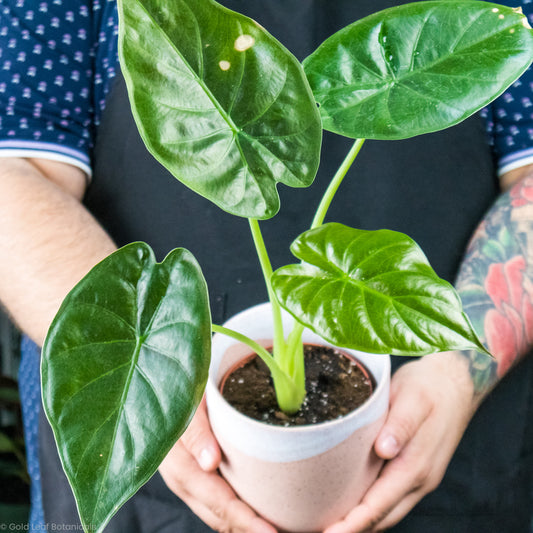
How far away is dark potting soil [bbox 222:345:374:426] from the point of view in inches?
19.9

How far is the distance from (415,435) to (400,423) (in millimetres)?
55

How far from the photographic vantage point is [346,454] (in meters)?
0.47

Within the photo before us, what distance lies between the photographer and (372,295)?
33 cm

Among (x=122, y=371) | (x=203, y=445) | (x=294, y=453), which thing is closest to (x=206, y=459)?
(x=203, y=445)

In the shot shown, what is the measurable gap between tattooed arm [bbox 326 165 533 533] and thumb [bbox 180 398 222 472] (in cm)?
16

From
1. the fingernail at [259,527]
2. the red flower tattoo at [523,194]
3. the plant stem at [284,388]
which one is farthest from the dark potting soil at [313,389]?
the red flower tattoo at [523,194]

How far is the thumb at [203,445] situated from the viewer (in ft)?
1.71

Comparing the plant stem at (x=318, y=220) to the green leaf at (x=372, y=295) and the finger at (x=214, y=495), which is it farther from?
the finger at (x=214, y=495)

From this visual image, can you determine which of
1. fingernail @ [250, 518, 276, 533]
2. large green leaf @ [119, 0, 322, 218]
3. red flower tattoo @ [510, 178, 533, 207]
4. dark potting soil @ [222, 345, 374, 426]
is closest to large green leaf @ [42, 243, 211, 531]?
large green leaf @ [119, 0, 322, 218]

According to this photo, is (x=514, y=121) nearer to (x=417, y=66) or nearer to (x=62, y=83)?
(x=417, y=66)

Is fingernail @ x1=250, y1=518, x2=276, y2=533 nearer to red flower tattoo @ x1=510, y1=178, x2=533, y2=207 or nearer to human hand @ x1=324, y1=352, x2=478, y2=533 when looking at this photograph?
human hand @ x1=324, y1=352, x2=478, y2=533

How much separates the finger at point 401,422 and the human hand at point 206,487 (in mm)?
154

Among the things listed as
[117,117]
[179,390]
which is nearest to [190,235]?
[117,117]

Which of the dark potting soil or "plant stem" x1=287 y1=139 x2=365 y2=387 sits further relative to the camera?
the dark potting soil
